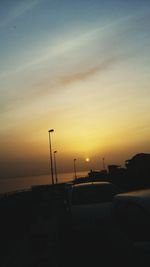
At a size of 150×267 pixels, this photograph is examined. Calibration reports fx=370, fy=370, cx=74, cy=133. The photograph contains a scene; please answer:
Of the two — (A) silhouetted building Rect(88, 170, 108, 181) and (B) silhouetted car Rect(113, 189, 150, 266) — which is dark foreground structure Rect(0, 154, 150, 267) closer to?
(B) silhouetted car Rect(113, 189, 150, 266)

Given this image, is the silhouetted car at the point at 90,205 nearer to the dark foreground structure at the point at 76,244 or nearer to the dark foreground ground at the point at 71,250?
the dark foreground structure at the point at 76,244

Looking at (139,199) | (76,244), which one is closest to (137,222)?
(139,199)

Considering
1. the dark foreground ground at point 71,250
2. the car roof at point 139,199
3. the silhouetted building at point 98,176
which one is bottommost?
the dark foreground ground at point 71,250

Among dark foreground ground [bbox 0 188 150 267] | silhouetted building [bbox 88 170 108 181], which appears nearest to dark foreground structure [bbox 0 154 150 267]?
dark foreground ground [bbox 0 188 150 267]

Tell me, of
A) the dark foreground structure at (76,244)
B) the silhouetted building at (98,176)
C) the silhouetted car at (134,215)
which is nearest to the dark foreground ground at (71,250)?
the dark foreground structure at (76,244)

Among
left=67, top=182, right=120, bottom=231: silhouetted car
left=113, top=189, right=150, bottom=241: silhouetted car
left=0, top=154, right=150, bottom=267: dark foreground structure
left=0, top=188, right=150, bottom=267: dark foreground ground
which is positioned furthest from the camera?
left=67, top=182, right=120, bottom=231: silhouetted car

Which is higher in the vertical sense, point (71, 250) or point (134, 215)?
point (134, 215)

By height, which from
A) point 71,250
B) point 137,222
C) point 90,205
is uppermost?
point 90,205

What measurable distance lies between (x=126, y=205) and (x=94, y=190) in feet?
18.1

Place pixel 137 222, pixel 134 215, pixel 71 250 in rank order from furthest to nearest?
pixel 71 250, pixel 134 215, pixel 137 222

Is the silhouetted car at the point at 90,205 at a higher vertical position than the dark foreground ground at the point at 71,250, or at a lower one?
higher

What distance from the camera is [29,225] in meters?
16.2

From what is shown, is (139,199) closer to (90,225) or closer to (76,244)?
(90,225)

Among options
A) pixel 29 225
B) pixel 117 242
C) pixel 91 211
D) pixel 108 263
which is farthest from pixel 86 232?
pixel 29 225
